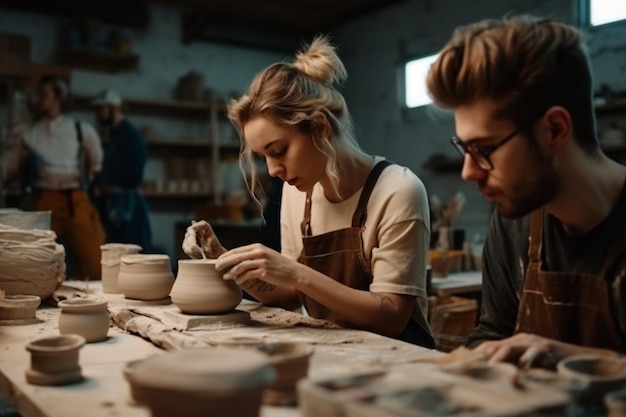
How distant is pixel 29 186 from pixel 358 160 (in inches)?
138

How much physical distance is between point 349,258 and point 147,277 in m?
0.74

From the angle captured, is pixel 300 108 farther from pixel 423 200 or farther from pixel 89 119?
pixel 89 119

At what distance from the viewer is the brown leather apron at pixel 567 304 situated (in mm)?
1477

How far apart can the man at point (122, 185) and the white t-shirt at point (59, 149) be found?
14cm

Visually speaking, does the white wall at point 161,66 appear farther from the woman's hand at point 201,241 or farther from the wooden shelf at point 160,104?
the woman's hand at point 201,241

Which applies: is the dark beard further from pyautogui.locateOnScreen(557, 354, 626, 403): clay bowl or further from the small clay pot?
the small clay pot

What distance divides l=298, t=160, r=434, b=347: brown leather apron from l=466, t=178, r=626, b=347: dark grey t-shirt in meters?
0.38

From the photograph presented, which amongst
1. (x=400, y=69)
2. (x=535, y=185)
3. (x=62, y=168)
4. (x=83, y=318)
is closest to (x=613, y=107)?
(x=400, y=69)

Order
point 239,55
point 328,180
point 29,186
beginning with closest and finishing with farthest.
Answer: point 328,180 < point 29,186 < point 239,55

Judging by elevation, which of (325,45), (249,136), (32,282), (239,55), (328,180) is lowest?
(32,282)

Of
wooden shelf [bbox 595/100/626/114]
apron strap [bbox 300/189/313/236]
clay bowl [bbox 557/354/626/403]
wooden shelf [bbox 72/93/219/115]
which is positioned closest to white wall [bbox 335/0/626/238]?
wooden shelf [bbox 595/100/626/114]

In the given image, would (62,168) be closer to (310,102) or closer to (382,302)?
(310,102)

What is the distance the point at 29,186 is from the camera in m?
4.86

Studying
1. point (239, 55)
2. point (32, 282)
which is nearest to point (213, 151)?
point (239, 55)
